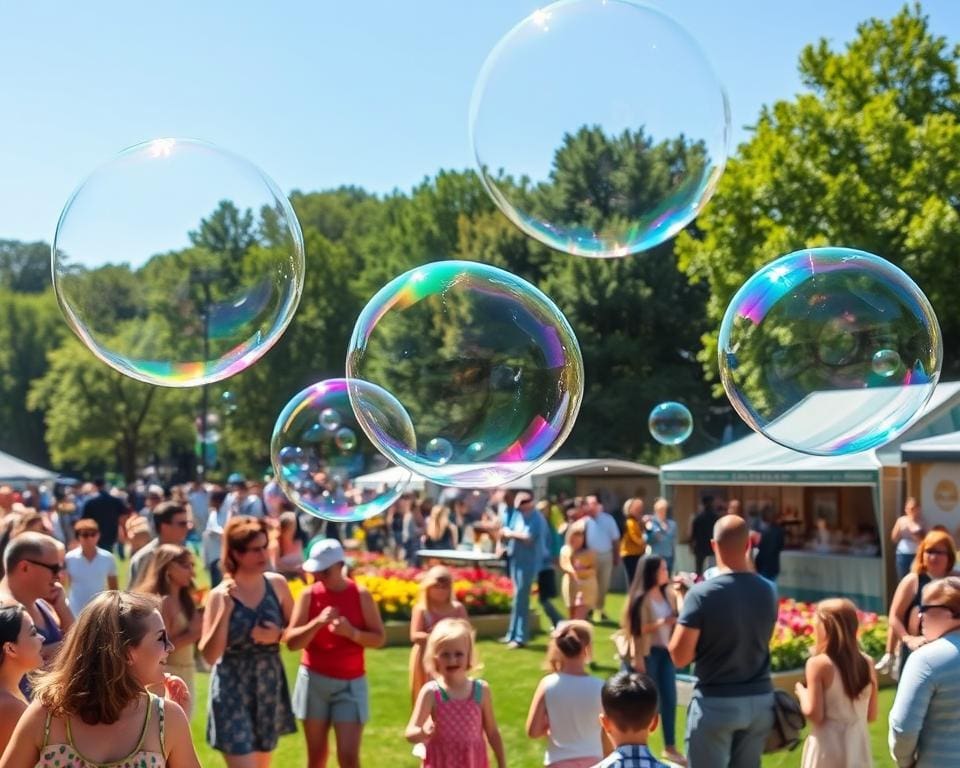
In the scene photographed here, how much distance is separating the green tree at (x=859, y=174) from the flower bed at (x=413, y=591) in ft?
50.5

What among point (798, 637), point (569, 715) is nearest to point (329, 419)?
point (569, 715)

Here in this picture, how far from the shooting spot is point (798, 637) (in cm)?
1162

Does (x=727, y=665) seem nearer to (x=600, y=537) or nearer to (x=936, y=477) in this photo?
(x=600, y=537)

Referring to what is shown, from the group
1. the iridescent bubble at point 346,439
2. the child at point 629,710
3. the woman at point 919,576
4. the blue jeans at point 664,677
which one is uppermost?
the iridescent bubble at point 346,439

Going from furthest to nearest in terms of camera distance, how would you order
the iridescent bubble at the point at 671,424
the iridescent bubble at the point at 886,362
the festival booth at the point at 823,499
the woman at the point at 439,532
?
the woman at the point at 439,532, the festival booth at the point at 823,499, the iridescent bubble at the point at 671,424, the iridescent bubble at the point at 886,362

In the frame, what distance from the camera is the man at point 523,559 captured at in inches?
551

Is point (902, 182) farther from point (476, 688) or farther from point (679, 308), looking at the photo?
point (476, 688)

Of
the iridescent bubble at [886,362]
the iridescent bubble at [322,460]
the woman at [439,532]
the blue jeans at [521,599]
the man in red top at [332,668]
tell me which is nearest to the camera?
the iridescent bubble at [886,362]

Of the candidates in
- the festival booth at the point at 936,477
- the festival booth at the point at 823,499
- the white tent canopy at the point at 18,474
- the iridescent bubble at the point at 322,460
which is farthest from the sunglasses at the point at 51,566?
the white tent canopy at the point at 18,474

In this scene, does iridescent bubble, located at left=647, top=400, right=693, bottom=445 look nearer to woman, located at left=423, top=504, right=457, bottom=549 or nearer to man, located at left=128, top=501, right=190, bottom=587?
man, located at left=128, top=501, right=190, bottom=587

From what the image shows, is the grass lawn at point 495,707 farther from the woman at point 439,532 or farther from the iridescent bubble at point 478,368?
the woman at point 439,532

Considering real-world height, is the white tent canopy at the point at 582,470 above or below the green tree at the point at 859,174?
below

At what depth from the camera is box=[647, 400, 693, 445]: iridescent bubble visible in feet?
42.4

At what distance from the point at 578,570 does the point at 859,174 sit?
18946 mm
